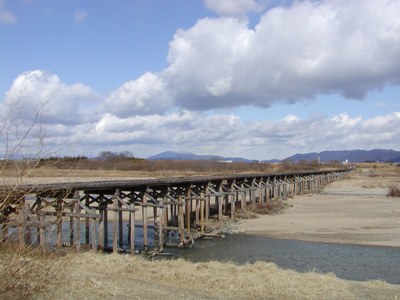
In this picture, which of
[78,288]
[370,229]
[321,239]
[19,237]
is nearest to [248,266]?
A: [78,288]

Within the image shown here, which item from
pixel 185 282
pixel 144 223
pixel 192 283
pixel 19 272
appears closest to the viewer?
pixel 19 272

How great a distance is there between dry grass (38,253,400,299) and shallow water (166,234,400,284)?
4.30 m

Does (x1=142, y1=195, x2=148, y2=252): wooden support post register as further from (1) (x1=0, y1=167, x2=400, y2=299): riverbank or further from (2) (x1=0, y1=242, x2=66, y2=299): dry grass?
(2) (x1=0, y1=242, x2=66, y2=299): dry grass

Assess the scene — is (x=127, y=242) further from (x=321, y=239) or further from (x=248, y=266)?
(x=248, y=266)

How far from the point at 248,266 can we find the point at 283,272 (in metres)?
1.13

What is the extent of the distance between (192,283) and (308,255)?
10.1m

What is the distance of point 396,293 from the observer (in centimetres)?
1170

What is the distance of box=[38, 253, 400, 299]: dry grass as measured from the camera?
9.61 meters

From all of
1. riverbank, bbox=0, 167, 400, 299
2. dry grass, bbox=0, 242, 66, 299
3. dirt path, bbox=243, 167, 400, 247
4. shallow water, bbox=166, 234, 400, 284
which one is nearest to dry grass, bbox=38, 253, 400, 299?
riverbank, bbox=0, 167, 400, 299

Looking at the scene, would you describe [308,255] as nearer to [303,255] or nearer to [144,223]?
[303,255]

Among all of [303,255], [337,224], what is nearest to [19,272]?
[303,255]

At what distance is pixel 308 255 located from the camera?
20516 mm

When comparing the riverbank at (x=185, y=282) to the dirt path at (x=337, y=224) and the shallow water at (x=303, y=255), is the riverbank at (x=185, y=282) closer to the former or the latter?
the shallow water at (x=303, y=255)

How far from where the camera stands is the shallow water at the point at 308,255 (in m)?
17.7
